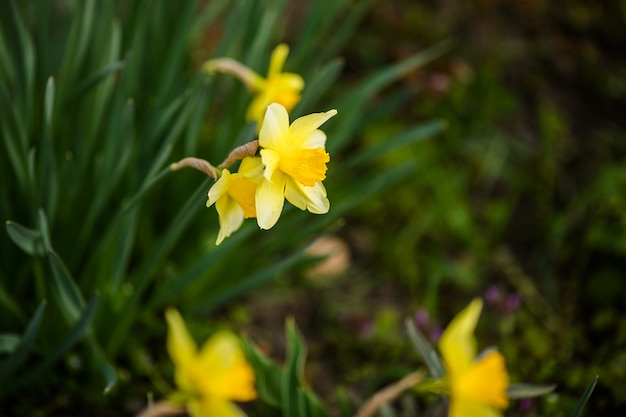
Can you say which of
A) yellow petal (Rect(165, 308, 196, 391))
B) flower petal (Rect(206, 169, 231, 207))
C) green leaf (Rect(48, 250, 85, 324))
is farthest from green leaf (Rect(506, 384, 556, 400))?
green leaf (Rect(48, 250, 85, 324))

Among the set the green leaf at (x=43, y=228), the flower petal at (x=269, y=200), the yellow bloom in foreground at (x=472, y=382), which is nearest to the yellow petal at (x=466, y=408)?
the yellow bloom in foreground at (x=472, y=382)

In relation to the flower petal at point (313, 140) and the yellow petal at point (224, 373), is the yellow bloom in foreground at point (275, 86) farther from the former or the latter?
the yellow petal at point (224, 373)

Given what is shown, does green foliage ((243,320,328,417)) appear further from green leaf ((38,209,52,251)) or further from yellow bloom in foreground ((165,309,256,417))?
green leaf ((38,209,52,251))

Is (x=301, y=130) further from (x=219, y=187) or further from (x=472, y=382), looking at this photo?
(x=472, y=382)

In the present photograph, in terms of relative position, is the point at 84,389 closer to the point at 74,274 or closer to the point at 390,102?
the point at 74,274

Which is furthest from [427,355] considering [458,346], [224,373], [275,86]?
[275,86]
